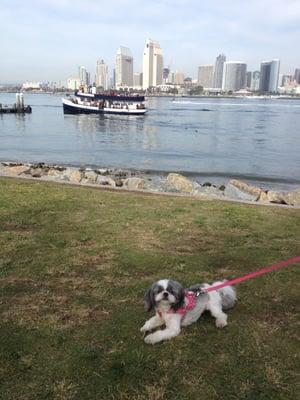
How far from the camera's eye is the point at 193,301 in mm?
3426

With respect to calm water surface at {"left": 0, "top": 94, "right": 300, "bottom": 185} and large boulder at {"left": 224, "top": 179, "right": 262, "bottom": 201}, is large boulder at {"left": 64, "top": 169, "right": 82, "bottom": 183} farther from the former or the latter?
calm water surface at {"left": 0, "top": 94, "right": 300, "bottom": 185}

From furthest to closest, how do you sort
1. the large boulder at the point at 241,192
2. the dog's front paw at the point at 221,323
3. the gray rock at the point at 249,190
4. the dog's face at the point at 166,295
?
the gray rock at the point at 249,190, the large boulder at the point at 241,192, the dog's front paw at the point at 221,323, the dog's face at the point at 166,295

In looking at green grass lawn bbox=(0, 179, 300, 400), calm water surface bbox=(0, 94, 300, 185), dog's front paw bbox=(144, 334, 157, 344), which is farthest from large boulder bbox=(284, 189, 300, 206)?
dog's front paw bbox=(144, 334, 157, 344)

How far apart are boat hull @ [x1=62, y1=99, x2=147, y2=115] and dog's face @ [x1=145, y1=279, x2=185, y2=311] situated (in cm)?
5802

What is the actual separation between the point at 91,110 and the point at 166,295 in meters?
60.4

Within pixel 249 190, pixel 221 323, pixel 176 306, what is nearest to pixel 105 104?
pixel 249 190

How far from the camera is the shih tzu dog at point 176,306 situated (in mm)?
3164

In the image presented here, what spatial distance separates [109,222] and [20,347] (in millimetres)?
3157

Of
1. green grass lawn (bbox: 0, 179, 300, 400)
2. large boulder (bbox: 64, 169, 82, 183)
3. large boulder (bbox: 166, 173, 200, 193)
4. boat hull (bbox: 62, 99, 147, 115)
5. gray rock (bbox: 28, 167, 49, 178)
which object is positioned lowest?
boat hull (bbox: 62, 99, 147, 115)

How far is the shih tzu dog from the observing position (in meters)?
3.16

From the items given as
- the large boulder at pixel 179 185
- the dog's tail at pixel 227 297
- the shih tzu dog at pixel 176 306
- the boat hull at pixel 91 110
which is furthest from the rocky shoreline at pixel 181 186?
the boat hull at pixel 91 110

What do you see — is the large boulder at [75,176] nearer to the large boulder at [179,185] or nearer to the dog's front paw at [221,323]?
the large boulder at [179,185]

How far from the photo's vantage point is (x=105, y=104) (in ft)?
201

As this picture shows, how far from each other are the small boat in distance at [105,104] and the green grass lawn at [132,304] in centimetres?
5463
